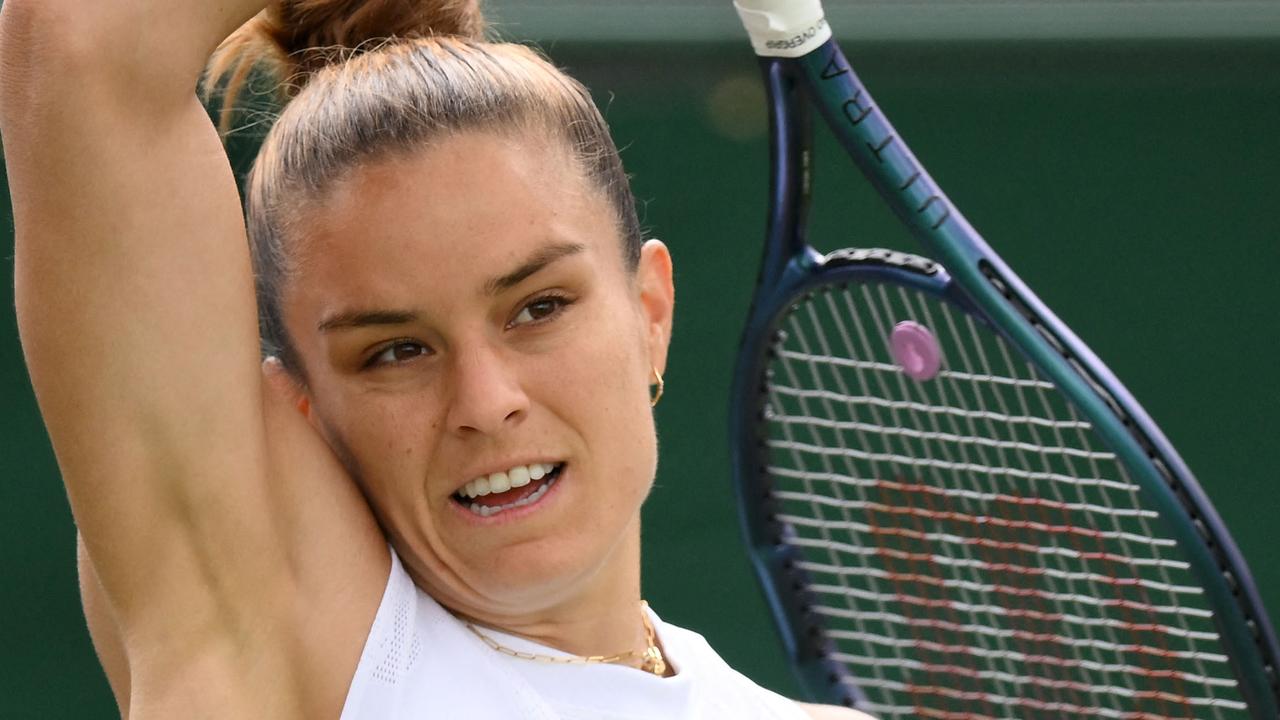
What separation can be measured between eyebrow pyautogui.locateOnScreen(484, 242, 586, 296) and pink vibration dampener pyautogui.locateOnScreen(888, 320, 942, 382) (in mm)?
671

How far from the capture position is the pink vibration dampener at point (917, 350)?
1847 mm

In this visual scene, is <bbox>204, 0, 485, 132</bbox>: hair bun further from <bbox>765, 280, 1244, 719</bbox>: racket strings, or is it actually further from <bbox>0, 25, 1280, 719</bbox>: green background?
<bbox>0, 25, 1280, 719</bbox>: green background

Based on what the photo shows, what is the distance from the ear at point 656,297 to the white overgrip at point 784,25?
303 mm

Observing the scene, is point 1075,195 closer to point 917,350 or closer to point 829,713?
point 917,350

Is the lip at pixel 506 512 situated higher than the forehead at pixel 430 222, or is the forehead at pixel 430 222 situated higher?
the forehead at pixel 430 222

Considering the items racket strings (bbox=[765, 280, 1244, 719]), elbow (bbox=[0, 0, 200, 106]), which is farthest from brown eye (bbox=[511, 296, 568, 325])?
racket strings (bbox=[765, 280, 1244, 719])

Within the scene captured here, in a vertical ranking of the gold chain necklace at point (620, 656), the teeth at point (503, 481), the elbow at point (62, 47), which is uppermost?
the elbow at point (62, 47)

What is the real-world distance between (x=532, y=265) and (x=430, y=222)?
78mm

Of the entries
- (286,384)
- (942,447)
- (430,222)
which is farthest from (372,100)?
(942,447)

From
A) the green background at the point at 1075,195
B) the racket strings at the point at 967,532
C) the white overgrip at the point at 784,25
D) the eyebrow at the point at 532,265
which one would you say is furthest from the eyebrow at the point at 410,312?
the green background at the point at 1075,195

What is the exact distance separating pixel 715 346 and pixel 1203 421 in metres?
0.86

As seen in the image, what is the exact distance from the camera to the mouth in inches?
48.9

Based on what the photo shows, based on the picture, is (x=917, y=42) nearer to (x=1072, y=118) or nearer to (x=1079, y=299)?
(x=1072, y=118)

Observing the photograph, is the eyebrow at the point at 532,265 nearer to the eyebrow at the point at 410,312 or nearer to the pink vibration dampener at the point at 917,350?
the eyebrow at the point at 410,312
